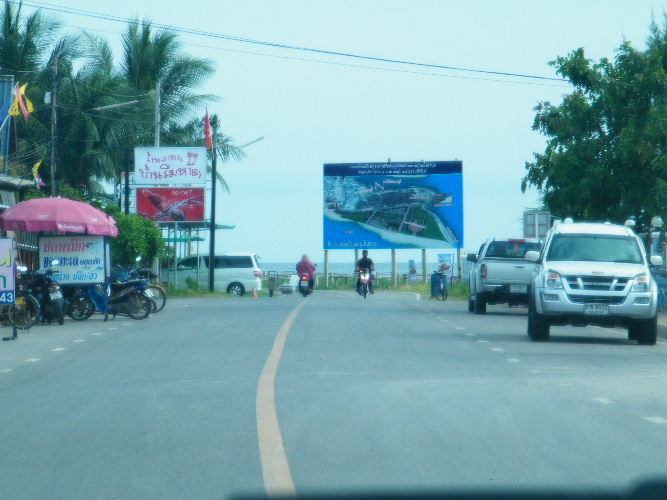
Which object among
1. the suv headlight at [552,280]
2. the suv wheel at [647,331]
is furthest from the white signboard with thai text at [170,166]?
the suv wheel at [647,331]

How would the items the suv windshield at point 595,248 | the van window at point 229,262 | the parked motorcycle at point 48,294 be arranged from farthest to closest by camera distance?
the van window at point 229,262 → the parked motorcycle at point 48,294 → the suv windshield at point 595,248

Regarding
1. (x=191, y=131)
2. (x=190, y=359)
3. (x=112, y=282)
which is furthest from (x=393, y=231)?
(x=190, y=359)

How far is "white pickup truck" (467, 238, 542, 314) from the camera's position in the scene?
91.0ft

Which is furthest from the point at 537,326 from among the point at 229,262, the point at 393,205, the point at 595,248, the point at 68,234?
the point at 393,205

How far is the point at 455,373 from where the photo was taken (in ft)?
43.0

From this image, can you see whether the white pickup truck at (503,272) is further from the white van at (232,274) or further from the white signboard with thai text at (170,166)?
the white signboard with thai text at (170,166)

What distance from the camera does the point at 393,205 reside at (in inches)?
2291

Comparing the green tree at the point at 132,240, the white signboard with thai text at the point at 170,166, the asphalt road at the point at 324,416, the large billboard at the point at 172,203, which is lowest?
the asphalt road at the point at 324,416

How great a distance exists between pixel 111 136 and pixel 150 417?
4678 centimetres

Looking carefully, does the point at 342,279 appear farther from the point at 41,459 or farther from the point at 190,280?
the point at 41,459

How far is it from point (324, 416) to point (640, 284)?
10.4 metres

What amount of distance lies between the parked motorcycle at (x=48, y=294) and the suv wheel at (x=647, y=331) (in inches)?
446

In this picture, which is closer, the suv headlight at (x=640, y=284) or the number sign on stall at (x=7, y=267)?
the suv headlight at (x=640, y=284)

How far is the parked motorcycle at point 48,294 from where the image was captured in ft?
75.4
